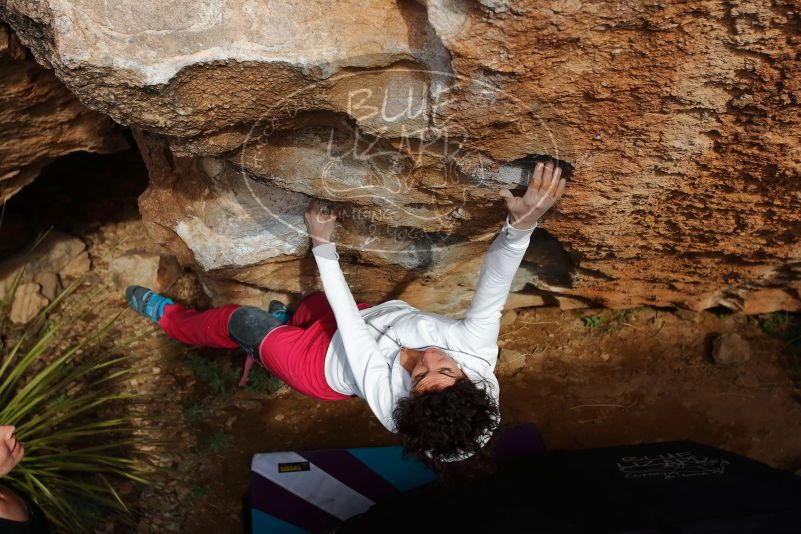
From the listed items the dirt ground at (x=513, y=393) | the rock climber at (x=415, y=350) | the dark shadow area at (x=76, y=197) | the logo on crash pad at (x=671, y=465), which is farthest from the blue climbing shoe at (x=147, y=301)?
the logo on crash pad at (x=671, y=465)

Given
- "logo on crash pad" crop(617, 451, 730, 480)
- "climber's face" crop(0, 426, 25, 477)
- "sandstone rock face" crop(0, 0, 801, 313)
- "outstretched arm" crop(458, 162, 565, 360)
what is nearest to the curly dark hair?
"outstretched arm" crop(458, 162, 565, 360)

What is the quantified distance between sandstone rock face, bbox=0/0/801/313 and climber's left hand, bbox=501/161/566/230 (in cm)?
6

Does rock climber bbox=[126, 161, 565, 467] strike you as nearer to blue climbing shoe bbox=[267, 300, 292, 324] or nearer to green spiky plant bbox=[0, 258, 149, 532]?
blue climbing shoe bbox=[267, 300, 292, 324]

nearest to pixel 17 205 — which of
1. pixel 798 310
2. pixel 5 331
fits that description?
pixel 5 331

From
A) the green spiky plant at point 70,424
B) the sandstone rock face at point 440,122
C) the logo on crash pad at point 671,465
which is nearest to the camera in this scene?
the sandstone rock face at point 440,122

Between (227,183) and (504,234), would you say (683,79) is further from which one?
(227,183)

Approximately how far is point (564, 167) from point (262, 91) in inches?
42.1

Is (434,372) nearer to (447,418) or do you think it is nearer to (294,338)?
(447,418)

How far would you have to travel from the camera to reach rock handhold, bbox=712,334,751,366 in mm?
3660

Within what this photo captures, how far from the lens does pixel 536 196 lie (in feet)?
7.04

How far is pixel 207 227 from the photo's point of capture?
2664 millimetres

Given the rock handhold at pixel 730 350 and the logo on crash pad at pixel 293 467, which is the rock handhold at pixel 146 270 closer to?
the logo on crash pad at pixel 293 467

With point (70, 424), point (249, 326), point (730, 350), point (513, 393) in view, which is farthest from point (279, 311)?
point (730, 350)

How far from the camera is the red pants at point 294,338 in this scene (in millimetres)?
2510
